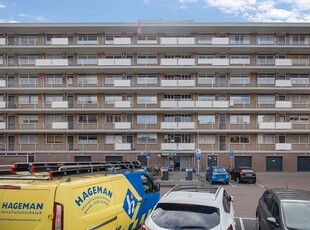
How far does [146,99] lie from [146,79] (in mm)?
2522

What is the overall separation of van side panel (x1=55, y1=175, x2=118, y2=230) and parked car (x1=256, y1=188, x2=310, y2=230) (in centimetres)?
378

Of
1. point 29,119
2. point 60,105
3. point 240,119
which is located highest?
point 60,105

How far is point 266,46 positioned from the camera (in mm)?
35594

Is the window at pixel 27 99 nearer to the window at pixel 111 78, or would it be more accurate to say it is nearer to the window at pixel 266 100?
the window at pixel 111 78

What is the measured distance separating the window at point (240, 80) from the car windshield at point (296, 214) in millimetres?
30577

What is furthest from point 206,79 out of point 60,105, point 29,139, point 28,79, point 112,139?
point 29,139

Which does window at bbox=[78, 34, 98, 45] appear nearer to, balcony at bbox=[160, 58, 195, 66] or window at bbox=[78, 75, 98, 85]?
window at bbox=[78, 75, 98, 85]

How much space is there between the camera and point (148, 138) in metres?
36.3

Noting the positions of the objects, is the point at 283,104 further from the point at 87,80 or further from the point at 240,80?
the point at 87,80

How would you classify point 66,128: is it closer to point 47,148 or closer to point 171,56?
point 47,148

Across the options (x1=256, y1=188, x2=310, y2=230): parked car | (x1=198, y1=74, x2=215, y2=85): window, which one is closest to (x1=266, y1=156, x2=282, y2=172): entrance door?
(x1=198, y1=74, x2=215, y2=85): window

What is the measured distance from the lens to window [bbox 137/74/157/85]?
120 feet

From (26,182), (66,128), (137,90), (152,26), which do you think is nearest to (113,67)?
(137,90)

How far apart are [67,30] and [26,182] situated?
34.8 m
